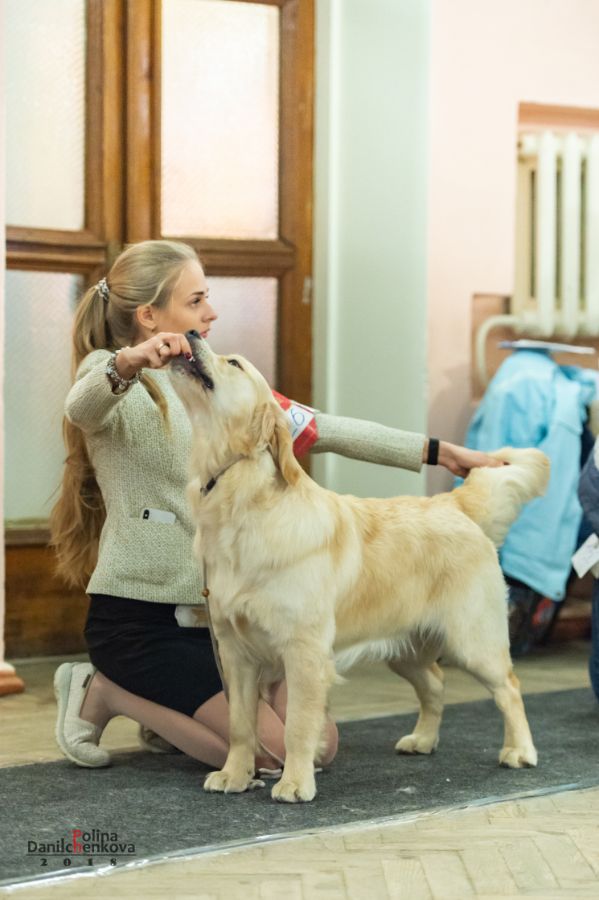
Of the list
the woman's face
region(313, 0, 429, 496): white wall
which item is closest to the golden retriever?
the woman's face

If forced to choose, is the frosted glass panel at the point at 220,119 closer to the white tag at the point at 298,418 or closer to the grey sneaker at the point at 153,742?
the white tag at the point at 298,418

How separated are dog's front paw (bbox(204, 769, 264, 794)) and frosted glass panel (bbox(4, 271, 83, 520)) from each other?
188cm

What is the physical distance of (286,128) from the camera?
4523 millimetres

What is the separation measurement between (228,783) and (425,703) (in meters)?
0.58

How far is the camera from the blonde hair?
8.93ft

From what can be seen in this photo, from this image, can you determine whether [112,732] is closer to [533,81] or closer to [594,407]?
[594,407]

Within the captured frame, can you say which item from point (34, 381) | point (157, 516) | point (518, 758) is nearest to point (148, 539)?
point (157, 516)

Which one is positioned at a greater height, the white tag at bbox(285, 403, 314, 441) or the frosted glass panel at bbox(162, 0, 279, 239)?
the frosted glass panel at bbox(162, 0, 279, 239)

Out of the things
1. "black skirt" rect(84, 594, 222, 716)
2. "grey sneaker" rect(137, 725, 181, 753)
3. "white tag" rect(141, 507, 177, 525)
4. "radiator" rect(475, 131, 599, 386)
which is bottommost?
"grey sneaker" rect(137, 725, 181, 753)

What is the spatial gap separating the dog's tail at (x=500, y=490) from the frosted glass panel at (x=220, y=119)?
197 cm

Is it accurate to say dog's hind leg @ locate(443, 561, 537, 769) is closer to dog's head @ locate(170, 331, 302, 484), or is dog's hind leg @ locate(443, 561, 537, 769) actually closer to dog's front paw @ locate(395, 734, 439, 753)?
dog's front paw @ locate(395, 734, 439, 753)

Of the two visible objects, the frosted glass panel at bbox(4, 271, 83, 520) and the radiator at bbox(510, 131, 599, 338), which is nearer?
the frosted glass panel at bbox(4, 271, 83, 520)

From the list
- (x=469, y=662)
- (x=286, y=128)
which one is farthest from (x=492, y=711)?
(x=286, y=128)

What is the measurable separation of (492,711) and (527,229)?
208 cm
